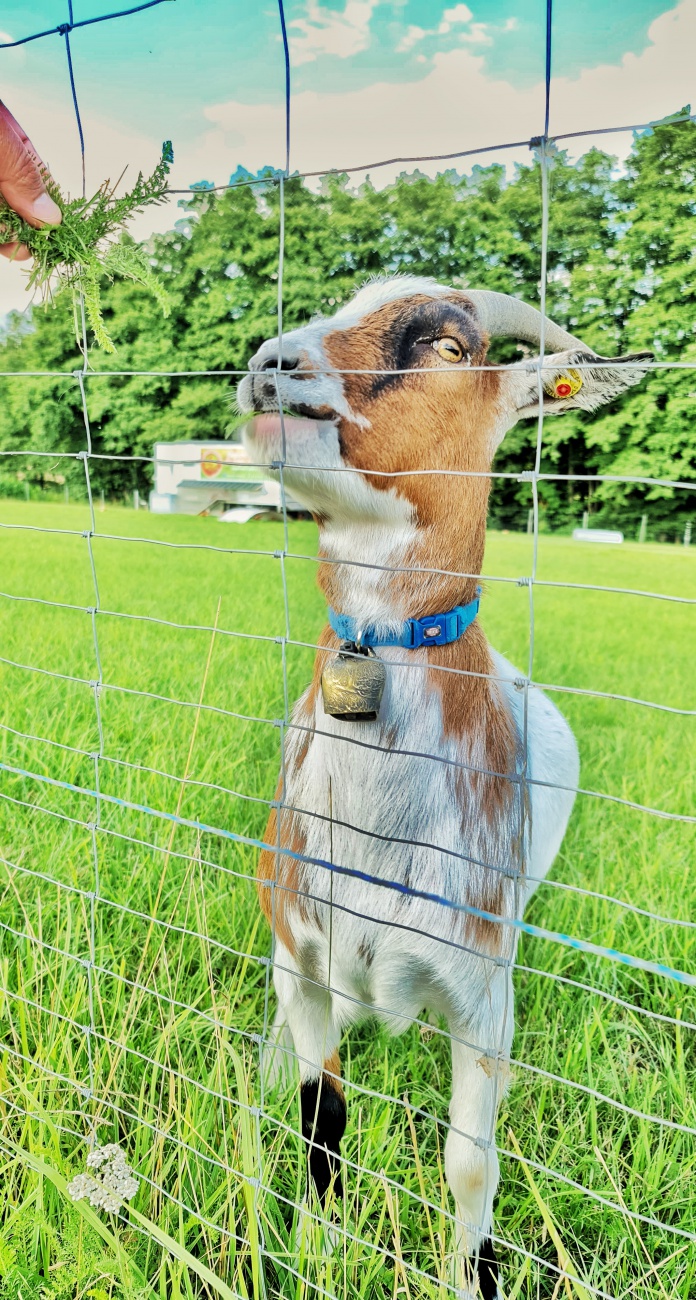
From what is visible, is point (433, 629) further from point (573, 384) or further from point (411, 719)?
point (573, 384)

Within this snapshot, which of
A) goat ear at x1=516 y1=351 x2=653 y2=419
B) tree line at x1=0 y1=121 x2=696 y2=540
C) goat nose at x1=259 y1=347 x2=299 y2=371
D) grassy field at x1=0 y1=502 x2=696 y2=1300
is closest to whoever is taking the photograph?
goat nose at x1=259 y1=347 x2=299 y2=371

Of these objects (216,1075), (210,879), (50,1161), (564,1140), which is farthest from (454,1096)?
(210,879)

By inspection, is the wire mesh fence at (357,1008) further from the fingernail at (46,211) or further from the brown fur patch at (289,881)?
the fingernail at (46,211)

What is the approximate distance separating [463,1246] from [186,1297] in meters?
0.48

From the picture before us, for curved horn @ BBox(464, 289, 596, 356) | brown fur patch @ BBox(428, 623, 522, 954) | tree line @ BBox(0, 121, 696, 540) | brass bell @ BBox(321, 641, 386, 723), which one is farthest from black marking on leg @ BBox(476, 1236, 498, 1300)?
tree line @ BBox(0, 121, 696, 540)

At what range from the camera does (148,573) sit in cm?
616

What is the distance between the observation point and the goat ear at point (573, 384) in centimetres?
151

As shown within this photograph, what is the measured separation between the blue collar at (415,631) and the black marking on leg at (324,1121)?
83 centimetres

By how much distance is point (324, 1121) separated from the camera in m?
1.62

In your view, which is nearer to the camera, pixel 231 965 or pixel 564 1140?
pixel 564 1140

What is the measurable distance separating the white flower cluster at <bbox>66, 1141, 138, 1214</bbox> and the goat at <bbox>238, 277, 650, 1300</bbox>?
1.03 feet

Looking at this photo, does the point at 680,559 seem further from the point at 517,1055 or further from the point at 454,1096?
the point at 454,1096

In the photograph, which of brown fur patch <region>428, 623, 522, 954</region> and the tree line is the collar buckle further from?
the tree line

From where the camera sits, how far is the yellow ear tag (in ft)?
5.03
